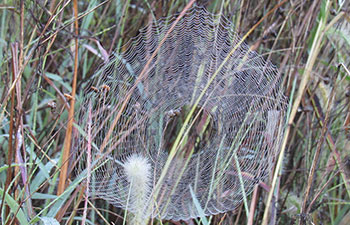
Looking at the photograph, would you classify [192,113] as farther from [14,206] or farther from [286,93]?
[14,206]

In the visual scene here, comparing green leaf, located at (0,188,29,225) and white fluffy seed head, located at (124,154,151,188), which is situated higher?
white fluffy seed head, located at (124,154,151,188)

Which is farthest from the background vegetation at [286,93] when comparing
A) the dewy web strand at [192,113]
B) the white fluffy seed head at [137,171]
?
the white fluffy seed head at [137,171]

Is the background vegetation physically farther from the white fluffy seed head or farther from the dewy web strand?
the white fluffy seed head

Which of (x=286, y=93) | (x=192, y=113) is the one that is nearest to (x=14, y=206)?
(x=192, y=113)

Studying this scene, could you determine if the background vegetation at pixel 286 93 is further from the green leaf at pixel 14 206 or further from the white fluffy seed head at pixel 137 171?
the white fluffy seed head at pixel 137 171

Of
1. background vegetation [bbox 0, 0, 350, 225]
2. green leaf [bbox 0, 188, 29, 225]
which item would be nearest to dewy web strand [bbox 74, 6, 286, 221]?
background vegetation [bbox 0, 0, 350, 225]

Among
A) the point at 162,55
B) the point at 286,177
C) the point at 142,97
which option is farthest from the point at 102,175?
the point at 286,177

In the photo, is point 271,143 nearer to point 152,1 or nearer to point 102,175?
point 102,175

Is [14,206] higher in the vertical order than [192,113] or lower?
lower
